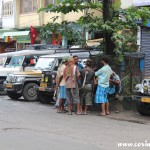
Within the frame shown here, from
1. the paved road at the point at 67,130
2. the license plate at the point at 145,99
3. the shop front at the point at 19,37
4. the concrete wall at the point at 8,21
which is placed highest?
the concrete wall at the point at 8,21

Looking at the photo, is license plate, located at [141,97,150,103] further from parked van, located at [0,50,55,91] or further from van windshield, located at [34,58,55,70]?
parked van, located at [0,50,55,91]

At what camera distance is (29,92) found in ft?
55.3

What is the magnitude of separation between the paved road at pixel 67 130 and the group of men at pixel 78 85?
0.44 metres

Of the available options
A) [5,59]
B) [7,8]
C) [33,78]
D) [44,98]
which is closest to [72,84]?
[44,98]

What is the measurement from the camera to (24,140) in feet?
27.0

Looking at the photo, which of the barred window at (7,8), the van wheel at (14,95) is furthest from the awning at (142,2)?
the barred window at (7,8)

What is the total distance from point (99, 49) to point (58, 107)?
3.17 metres

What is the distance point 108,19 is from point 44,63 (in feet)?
12.8

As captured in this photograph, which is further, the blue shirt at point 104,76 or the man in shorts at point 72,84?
the man in shorts at point 72,84

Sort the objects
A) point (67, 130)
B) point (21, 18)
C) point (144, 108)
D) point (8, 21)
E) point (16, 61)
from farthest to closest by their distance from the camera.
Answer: point (8, 21), point (21, 18), point (16, 61), point (144, 108), point (67, 130)

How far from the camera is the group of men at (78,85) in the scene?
12664mm

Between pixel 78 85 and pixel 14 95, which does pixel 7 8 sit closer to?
pixel 14 95

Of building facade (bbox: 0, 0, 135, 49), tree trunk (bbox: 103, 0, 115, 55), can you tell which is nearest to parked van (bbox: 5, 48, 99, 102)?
tree trunk (bbox: 103, 0, 115, 55)

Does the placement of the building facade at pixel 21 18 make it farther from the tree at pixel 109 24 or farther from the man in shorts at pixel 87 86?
the man in shorts at pixel 87 86
